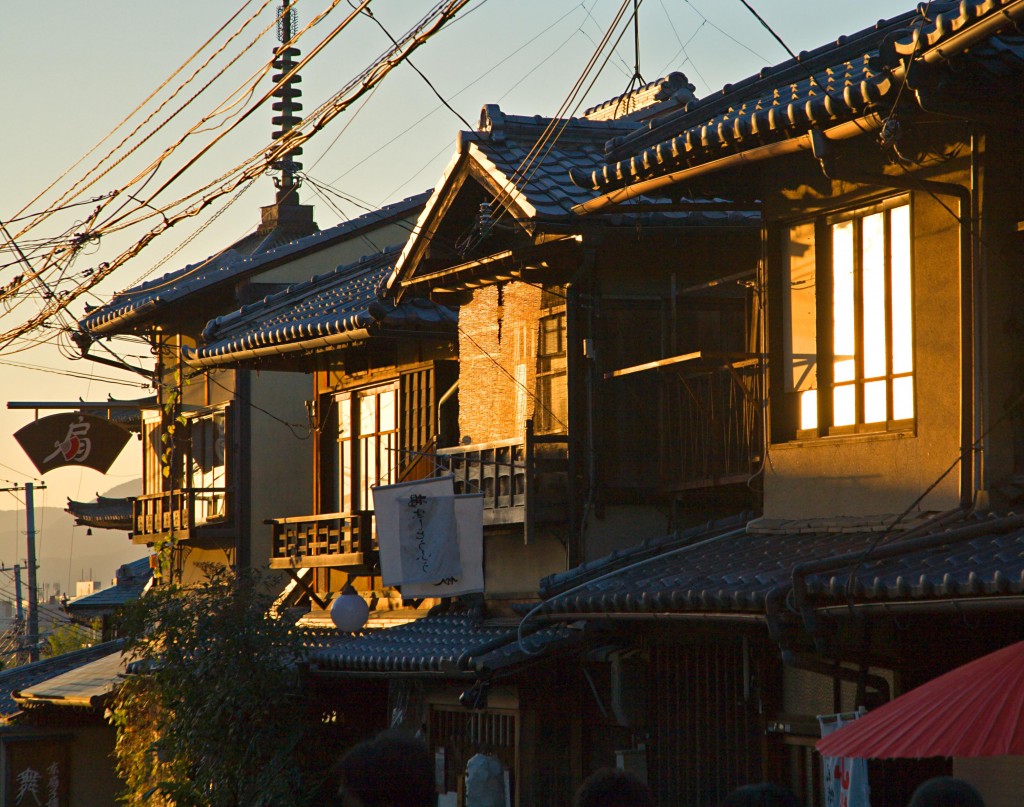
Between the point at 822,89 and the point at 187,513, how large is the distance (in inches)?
669

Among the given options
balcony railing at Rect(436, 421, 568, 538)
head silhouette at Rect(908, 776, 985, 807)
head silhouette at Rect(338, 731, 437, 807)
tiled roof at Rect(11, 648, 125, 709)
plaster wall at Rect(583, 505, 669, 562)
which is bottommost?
tiled roof at Rect(11, 648, 125, 709)

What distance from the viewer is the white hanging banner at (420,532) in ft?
54.0

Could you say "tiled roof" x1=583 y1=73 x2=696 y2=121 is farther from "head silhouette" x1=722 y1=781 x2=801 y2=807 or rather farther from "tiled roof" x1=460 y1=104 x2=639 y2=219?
"head silhouette" x1=722 y1=781 x2=801 y2=807

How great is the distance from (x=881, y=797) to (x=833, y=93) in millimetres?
5156

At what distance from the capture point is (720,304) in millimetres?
15828

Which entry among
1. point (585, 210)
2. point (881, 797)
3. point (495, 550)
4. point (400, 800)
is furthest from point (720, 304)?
point (400, 800)

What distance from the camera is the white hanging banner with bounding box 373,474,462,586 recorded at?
1645cm

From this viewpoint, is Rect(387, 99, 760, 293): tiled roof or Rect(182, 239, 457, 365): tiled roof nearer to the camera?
Rect(387, 99, 760, 293): tiled roof

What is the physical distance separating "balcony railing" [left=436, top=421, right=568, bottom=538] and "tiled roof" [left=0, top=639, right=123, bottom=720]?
40.2 feet

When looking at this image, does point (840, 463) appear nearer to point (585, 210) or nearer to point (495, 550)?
point (585, 210)

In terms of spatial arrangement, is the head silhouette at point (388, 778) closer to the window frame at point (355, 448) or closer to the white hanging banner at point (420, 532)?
the white hanging banner at point (420, 532)

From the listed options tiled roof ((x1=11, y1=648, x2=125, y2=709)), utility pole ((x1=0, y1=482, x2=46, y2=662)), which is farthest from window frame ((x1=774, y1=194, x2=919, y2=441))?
utility pole ((x1=0, y1=482, x2=46, y2=662))

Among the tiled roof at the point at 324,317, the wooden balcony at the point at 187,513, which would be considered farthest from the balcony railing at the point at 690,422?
the wooden balcony at the point at 187,513

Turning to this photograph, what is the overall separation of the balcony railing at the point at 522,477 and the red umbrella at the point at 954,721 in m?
8.86
